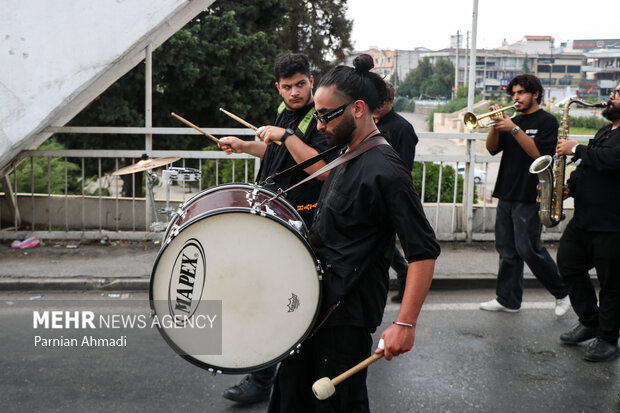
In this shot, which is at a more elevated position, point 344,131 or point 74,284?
point 344,131

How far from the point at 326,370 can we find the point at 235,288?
1.72ft

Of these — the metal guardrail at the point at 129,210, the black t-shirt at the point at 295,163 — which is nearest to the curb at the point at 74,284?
the metal guardrail at the point at 129,210

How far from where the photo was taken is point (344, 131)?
2861mm

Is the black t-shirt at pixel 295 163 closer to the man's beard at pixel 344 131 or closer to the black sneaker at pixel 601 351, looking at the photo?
the man's beard at pixel 344 131

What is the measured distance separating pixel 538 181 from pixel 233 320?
12.7 ft

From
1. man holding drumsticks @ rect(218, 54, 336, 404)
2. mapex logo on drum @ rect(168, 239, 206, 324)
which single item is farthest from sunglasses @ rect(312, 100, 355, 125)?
man holding drumsticks @ rect(218, 54, 336, 404)

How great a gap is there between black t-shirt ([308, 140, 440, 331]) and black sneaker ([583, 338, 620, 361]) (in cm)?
289

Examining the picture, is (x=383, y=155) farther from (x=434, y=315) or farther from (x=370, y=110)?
(x=434, y=315)

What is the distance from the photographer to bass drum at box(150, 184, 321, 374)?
2.87 m

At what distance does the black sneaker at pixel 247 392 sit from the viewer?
427 centimetres

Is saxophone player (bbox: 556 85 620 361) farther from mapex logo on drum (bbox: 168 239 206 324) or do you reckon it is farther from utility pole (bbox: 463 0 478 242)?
mapex logo on drum (bbox: 168 239 206 324)

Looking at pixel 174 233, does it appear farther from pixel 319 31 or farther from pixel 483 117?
pixel 319 31

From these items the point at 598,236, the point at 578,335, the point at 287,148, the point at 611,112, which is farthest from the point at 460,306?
the point at 287,148

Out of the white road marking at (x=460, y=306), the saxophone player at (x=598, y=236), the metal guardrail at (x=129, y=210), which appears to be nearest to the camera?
the saxophone player at (x=598, y=236)
